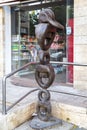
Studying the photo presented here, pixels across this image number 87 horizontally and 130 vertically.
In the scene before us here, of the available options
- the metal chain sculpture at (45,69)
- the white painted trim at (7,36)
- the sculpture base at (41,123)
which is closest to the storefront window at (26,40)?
the white painted trim at (7,36)

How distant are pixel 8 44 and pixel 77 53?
11.1ft

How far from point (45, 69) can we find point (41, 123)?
0.97m

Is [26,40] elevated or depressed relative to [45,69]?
elevated

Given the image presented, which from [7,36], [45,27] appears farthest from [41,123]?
[7,36]

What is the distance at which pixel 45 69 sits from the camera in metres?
4.50

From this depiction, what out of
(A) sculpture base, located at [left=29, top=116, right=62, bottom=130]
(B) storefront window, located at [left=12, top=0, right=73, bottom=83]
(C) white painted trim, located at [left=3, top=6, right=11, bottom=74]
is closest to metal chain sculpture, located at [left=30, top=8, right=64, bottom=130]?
(A) sculpture base, located at [left=29, top=116, right=62, bottom=130]

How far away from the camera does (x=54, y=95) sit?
582cm

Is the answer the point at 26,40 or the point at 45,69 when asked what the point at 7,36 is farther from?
the point at 45,69

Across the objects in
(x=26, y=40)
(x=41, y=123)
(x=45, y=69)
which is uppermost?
(x=26, y=40)

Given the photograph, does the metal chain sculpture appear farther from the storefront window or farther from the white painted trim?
the white painted trim

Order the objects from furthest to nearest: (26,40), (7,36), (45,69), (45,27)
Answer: (7,36) → (26,40) → (45,69) → (45,27)

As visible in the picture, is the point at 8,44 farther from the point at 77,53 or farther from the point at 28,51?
the point at 77,53

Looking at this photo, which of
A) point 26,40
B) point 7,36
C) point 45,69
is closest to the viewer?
point 45,69

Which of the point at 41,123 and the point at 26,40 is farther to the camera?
the point at 26,40
